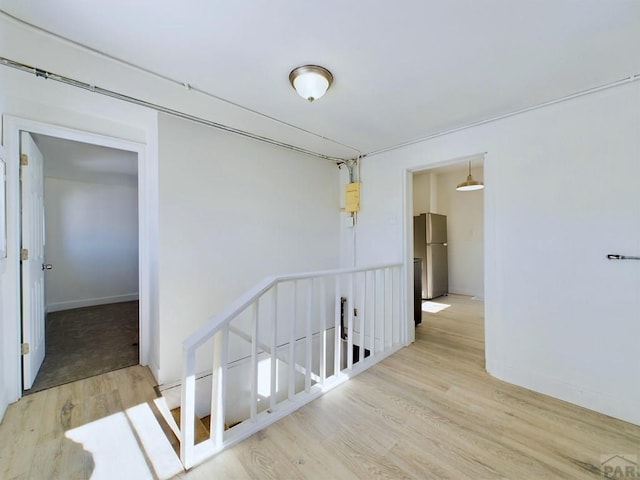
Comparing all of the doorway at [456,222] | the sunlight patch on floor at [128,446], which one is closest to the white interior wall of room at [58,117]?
the sunlight patch on floor at [128,446]

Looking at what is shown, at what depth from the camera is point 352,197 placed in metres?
3.39

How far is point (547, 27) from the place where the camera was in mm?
1304

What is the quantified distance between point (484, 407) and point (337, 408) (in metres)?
1.04

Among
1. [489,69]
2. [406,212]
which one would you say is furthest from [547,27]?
[406,212]

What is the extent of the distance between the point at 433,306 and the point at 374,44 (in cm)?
422

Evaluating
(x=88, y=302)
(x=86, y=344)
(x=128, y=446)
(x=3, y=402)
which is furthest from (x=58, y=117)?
(x=88, y=302)

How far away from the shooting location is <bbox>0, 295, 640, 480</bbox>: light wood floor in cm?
135

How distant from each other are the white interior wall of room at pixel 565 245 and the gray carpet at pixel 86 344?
3508mm

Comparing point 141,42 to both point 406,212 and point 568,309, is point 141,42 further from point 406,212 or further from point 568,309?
point 568,309

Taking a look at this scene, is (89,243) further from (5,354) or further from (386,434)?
(386,434)

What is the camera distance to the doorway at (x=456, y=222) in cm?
513

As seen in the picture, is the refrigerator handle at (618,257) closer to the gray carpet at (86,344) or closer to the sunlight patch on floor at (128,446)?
the sunlight patch on floor at (128,446)

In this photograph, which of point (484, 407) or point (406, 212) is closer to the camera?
point (484, 407)

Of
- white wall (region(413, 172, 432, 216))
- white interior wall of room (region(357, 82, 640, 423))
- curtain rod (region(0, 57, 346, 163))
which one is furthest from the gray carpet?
white wall (region(413, 172, 432, 216))
